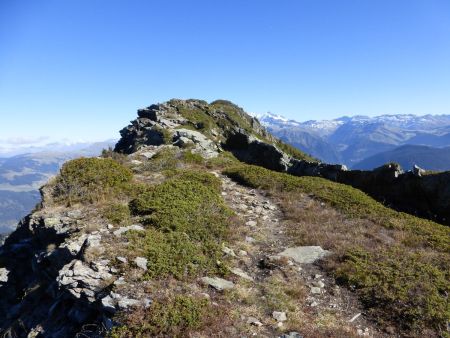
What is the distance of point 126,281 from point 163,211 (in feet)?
18.1

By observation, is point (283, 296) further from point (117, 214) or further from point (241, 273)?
point (117, 214)

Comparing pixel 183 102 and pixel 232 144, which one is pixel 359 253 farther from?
pixel 183 102

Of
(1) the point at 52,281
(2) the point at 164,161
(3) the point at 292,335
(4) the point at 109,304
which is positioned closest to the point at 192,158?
(2) the point at 164,161

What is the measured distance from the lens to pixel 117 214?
1623 cm

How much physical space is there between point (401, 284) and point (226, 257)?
6385mm

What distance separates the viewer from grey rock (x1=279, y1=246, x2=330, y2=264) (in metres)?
14.7

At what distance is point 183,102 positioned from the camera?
88.8 metres

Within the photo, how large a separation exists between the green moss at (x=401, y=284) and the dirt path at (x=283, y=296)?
0.74m

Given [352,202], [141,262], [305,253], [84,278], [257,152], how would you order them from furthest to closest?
[257,152] < [352,202] < [305,253] < [141,262] < [84,278]

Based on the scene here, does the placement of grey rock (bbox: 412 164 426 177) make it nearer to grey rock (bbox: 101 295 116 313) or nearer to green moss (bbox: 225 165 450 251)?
green moss (bbox: 225 165 450 251)

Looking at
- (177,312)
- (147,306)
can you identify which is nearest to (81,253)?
(147,306)

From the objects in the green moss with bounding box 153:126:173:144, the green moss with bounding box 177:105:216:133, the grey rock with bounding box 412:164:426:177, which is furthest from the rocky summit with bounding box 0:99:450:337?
the green moss with bounding box 177:105:216:133

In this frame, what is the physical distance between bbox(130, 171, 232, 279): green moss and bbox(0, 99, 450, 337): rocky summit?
7cm

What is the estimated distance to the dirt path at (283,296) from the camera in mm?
10406
